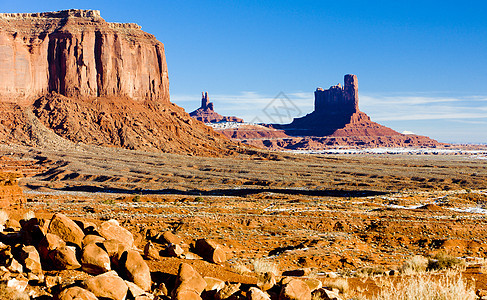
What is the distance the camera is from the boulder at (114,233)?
9.95 m

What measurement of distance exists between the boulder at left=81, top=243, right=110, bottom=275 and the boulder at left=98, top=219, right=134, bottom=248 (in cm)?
163

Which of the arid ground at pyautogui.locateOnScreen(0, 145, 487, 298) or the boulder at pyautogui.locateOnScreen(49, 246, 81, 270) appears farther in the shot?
the arid ground at pyautogui.locateOnScreen(0, 145, 487, 298)

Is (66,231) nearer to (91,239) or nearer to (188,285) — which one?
(91,239)

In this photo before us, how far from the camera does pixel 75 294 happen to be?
6.38 m

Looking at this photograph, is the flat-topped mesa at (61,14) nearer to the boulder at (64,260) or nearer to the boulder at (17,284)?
the boulder at (64,260)

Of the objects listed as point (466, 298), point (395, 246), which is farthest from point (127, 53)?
point (466, 298)

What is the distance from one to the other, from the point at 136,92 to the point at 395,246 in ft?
300

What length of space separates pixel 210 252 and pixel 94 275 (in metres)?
3.40

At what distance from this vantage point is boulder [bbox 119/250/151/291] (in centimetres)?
775

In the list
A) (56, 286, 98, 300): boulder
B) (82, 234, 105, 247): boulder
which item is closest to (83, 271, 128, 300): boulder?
(56, 286, 98, 300): boulder

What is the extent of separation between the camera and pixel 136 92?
101 metres

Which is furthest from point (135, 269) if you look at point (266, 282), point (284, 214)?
point (284, 214)

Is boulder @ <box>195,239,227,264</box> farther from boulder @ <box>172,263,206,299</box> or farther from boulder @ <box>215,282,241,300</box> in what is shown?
boulder @ <box>215,282,241,300</box>

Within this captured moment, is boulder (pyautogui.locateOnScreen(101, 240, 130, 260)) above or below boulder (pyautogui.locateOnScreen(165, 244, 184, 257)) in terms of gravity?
above
